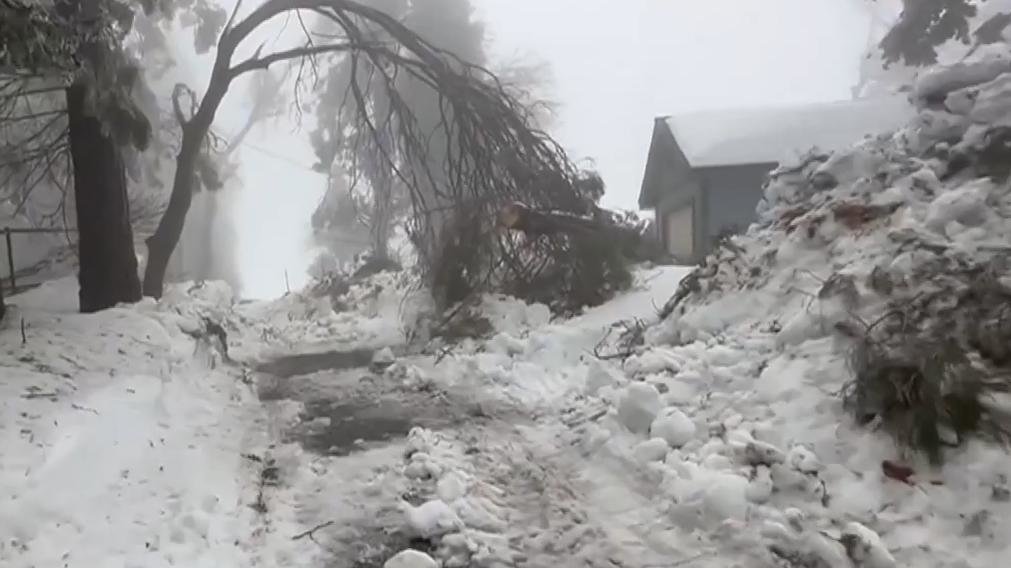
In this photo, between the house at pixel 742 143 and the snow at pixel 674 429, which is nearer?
the snow at pixel 674 429

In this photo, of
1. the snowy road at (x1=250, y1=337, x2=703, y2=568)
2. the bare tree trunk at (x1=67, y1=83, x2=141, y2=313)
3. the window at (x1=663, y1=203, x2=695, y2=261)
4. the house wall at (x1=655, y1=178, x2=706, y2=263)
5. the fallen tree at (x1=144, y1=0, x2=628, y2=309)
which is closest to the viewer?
the snowy road at (x1=250, y1=337, x2=703, y2=568)

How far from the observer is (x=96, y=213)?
861cm

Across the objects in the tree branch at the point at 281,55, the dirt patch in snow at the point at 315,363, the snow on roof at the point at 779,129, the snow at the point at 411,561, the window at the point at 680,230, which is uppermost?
the tree branch at the point at 281,55

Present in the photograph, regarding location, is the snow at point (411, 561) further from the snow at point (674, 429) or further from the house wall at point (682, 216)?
the house wall at point (682, 216)

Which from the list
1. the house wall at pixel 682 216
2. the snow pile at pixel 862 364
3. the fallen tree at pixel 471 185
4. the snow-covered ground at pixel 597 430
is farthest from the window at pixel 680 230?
the snow pile at pixel 862 364

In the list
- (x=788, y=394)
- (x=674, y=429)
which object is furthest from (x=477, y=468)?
(x=788, y=394)

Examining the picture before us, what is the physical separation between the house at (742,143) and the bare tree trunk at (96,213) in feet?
32.2

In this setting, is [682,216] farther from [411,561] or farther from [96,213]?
[411,561]

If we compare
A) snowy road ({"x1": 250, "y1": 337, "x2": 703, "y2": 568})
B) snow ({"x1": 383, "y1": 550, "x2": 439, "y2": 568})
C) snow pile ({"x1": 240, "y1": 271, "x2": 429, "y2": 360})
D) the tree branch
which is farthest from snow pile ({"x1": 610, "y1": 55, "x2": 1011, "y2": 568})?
the tree branch

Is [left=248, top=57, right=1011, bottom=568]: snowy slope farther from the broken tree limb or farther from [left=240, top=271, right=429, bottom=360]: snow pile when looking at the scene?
[left=240, top=271, right=429, bottom=360]: snow pile

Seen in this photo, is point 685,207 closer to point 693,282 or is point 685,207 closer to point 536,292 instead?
point 536,292

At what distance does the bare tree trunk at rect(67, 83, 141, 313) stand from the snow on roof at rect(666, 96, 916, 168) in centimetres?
1144

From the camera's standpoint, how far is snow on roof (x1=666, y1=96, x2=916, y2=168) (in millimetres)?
15969

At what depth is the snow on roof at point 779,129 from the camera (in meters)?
16.0
